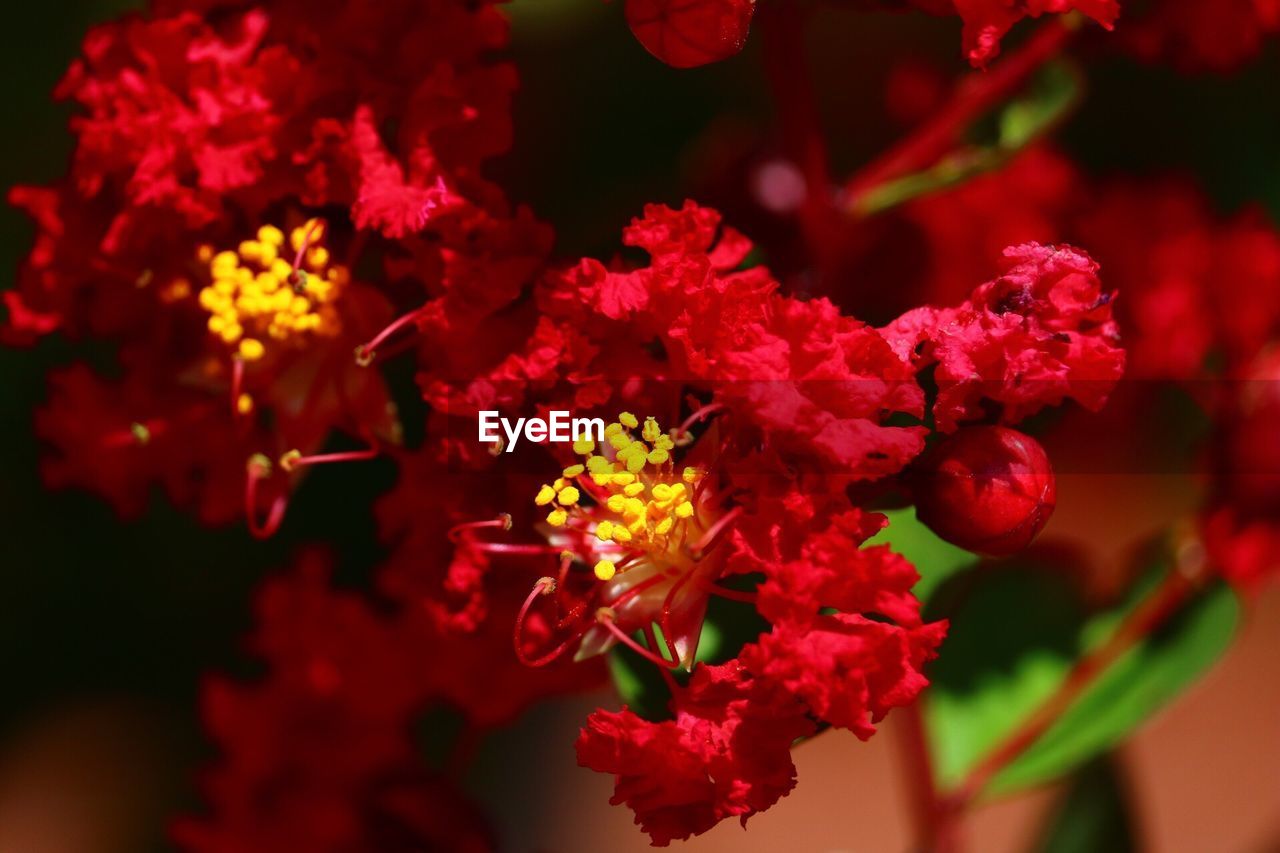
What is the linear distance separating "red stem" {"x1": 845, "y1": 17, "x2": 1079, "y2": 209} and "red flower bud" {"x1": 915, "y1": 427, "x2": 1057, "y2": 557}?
0.32m

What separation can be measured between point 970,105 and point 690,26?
1.34 ft

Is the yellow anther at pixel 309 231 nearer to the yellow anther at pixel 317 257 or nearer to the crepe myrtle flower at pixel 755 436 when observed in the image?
the yellow anther at pixel 317 257

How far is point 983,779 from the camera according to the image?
110cm

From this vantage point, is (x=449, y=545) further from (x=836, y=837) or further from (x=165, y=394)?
(x=836, y=837)

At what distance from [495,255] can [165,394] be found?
293 millimetres

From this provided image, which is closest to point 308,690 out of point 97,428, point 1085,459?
point 97,428

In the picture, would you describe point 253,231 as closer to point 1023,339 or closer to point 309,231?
point 309,231

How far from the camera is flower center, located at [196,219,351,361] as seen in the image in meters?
0.86

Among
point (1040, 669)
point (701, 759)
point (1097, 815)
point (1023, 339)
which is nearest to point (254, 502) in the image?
point (701, 759)

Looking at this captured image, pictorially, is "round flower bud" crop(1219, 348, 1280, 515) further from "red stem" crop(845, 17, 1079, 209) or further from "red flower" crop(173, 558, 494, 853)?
"red flower" crop(173, 558, 494, 853)

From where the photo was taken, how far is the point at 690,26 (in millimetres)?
715

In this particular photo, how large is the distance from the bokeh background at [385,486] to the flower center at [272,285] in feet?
1.33

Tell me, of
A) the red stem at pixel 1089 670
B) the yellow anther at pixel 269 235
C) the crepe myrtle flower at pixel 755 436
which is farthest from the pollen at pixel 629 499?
the red stem at pixel 1089 670

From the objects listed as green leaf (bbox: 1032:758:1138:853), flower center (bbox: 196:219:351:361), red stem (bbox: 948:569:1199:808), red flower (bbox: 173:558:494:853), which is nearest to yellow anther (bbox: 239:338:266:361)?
flower center (bbox: 196:219:351:361)
